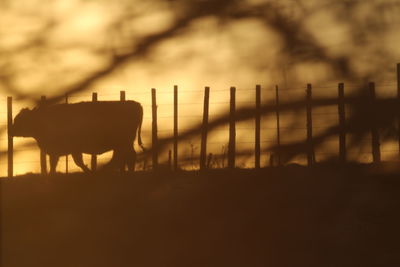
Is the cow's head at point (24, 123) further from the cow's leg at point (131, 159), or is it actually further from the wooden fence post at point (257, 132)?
the wooden fence post at point (257, 132)

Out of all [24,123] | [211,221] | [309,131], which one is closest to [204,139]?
[309,131]

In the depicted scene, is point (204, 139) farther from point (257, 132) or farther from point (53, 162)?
point (53, 162)

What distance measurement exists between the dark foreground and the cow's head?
5983 millimetres

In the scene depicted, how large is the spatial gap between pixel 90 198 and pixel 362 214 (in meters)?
4.45

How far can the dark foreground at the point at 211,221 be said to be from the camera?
10.9 metres

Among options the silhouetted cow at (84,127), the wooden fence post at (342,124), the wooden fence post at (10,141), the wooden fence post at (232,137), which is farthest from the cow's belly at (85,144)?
the wooden fence post at (342,124)

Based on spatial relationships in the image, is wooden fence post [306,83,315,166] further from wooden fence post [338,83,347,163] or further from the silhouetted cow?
the silhouetted cow

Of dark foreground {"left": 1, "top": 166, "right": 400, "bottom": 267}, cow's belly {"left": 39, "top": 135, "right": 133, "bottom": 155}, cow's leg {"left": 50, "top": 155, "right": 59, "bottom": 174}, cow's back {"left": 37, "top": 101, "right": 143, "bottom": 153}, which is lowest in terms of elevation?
dark foreground {"left": 1, "top": 166, "right": 400, "bottom": 267}

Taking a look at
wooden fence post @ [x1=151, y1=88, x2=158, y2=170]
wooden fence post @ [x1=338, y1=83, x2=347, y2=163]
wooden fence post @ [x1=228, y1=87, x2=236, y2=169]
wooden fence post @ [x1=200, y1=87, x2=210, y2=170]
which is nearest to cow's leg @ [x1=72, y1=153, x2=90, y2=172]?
wooden fence post @ [x1=151, y1=88, x2=158, y2=170]

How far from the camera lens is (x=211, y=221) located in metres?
12.4

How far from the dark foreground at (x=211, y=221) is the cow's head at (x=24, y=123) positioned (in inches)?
236

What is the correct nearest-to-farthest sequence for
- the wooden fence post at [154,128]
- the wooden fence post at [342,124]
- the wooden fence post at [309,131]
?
1. the wooden fence post at [342,124]
2. the wooden fence post at [309,131]
3. the wooden fence post at [154,128]

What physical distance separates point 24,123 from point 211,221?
11.0 metres

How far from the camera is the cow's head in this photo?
22.0 metres
